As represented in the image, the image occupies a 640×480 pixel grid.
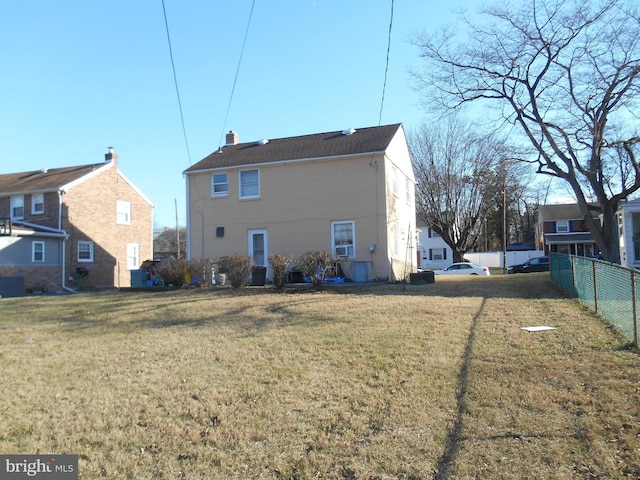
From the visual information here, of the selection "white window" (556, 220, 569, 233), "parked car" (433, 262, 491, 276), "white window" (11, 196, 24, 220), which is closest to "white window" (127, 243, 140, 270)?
"white window" (11, 196, 24, 220)

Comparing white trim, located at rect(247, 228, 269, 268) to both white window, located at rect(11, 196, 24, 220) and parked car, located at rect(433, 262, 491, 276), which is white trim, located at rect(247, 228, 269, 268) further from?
parked car, located at rect(433, 262, 491, 276)

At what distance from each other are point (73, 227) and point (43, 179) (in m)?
4.38

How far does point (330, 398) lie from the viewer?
5.15 metres

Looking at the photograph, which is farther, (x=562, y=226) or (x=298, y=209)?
(x=562, y=226)

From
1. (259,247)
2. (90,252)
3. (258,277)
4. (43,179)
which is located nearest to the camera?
(258,277)

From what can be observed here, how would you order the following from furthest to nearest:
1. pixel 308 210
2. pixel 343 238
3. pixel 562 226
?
pixel 562 226 → pixel 308 210 → pixel 343 238

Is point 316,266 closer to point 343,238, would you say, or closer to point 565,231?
point 343,238

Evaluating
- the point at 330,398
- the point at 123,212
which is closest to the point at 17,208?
the point at 123,212

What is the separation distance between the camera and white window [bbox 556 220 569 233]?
49.1 metres

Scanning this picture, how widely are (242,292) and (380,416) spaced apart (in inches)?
401

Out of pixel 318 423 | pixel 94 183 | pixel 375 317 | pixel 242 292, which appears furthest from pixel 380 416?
pixel 94 183

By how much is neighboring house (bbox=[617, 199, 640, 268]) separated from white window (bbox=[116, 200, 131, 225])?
27.1 meters

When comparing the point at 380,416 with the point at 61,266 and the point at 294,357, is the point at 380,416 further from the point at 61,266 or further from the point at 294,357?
the point at 61,266

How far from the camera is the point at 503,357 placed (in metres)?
6.34
